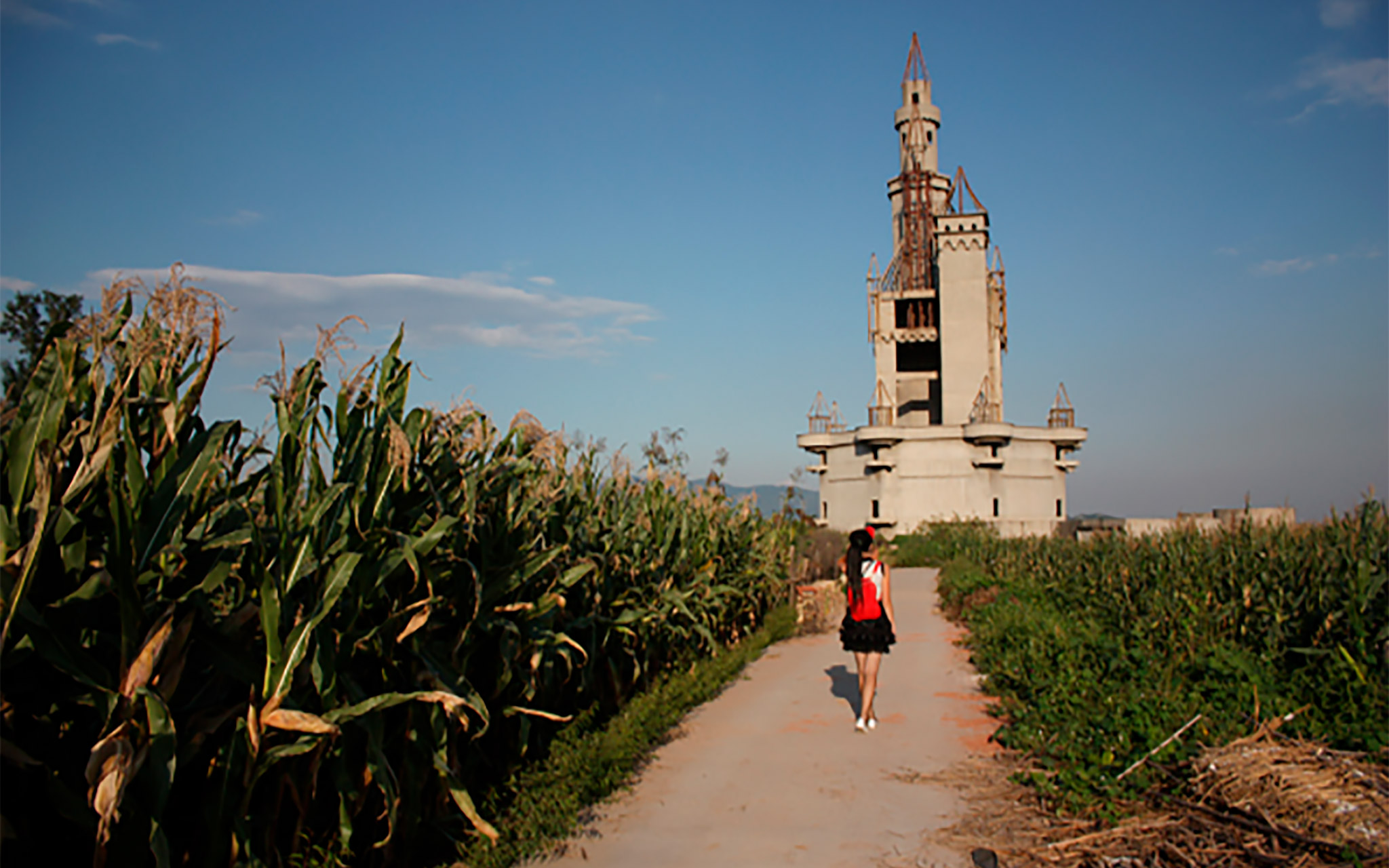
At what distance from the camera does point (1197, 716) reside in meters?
6.00

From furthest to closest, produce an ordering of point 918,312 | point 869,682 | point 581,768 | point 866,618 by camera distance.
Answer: point 918,312, point 866,618, point 869,682, point 581,768

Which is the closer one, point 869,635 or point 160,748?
point 160,748

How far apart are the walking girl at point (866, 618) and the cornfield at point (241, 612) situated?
330cm

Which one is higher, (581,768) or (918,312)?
(918,312)

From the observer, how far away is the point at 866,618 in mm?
7781

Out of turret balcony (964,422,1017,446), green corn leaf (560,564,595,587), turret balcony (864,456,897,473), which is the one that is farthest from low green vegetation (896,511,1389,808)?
turret balcony (864,456,897,473)

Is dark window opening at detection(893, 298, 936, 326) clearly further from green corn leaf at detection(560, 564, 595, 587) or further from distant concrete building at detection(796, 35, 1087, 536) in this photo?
green corn leaf at detection(560, 564, 595, 587)

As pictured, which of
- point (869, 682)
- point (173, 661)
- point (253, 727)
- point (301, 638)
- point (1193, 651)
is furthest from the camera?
point (1193, 651)

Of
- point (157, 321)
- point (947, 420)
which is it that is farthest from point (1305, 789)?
point (947, 420)

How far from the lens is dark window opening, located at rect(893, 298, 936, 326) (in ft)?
149

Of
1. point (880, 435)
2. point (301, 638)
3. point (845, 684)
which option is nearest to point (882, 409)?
point (880, 435)

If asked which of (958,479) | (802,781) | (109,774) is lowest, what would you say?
(802,781)

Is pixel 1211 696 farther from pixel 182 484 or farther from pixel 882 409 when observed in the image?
pixel 882 409

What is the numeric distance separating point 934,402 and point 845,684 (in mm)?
39479
